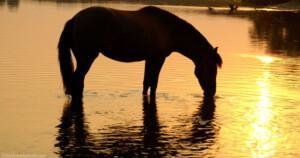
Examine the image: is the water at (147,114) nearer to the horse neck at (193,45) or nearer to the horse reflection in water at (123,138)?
the horse reflection in water at (123,138)

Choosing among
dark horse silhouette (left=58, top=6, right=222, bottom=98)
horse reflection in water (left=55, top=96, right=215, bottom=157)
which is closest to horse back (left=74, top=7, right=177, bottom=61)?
dark horse silhouette (left=58, top=6, right=222, bottom=98)

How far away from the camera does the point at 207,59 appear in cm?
1455

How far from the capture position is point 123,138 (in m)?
10.0

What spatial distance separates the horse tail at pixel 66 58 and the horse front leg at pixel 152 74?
1.78 meters

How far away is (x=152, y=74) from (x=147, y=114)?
7.13 ft

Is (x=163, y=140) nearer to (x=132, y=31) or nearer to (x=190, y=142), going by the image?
(x=190, y=142)

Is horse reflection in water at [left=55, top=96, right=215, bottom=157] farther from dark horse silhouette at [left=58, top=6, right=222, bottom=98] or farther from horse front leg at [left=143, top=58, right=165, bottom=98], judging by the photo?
horse front leg at [left=143, top=58, right=165, bottom=98]

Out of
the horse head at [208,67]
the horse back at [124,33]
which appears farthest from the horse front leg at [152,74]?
the horse head at [208,67]

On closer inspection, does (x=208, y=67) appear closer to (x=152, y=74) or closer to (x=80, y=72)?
(x=152, y=74)

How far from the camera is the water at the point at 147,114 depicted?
949 centimetres

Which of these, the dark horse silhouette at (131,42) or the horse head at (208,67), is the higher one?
the dark horse silhouette at (131,42)

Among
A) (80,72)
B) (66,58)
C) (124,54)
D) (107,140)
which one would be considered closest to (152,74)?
(124,54)

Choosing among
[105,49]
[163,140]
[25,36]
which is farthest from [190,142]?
[25,36]

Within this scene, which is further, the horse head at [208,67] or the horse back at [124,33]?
the horse head at [208,67]
